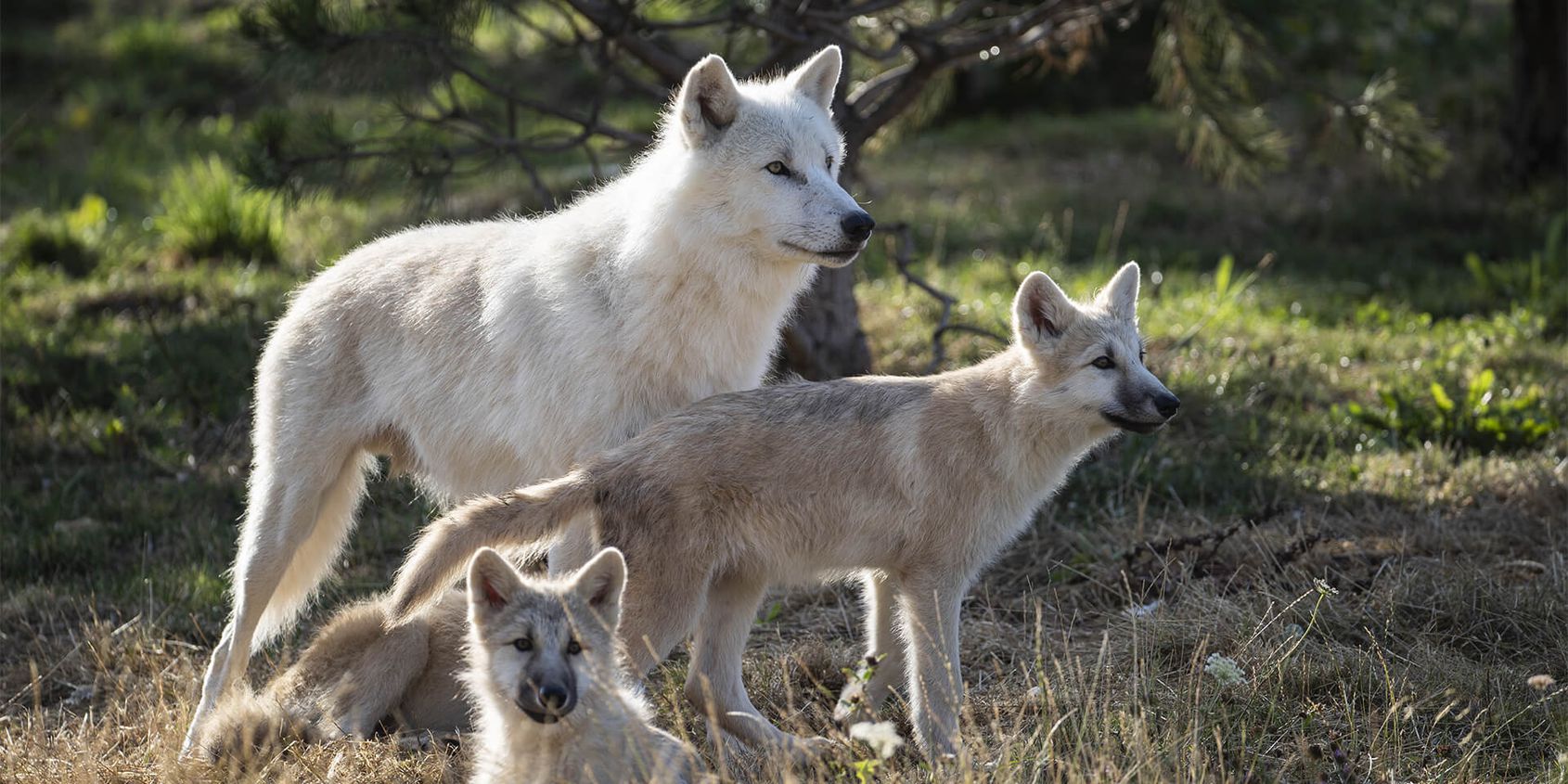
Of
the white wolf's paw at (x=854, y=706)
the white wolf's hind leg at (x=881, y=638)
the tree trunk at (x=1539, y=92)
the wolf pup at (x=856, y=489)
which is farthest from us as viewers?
the tree trunk at (x=1539, y=92)

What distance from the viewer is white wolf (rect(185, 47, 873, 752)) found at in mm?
4918

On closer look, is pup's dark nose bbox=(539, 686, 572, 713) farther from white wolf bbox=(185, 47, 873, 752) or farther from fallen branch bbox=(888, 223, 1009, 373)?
fallen branch bbox=(888, 223, 1009, 373)

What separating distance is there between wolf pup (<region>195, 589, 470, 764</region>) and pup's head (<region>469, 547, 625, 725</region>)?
0.99m

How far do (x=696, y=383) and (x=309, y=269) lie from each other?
6.20 m

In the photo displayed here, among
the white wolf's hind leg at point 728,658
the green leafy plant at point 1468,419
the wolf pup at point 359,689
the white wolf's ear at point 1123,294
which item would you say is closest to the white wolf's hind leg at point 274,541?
the wolf pup at point 359,689

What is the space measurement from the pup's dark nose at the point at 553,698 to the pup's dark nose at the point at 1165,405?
2.11 metres

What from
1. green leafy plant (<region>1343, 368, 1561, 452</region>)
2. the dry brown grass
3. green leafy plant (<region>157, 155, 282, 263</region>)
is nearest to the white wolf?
the dry brown grass

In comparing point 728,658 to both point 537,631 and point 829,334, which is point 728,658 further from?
point 829,334

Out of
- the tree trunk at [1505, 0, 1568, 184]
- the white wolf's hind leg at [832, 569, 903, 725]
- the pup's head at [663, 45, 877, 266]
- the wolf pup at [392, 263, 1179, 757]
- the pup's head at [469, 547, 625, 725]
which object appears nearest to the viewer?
the pup's head at [469, 547, 625, 725]

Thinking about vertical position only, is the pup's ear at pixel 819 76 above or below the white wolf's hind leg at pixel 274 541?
above

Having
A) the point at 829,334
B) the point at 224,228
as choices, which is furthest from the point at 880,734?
the point at 224,228

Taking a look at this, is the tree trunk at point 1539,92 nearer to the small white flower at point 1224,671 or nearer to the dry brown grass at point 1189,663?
the dry brown grass at point 1189,663

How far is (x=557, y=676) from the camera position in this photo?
3771mm

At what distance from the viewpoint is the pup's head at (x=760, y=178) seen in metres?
4.82
